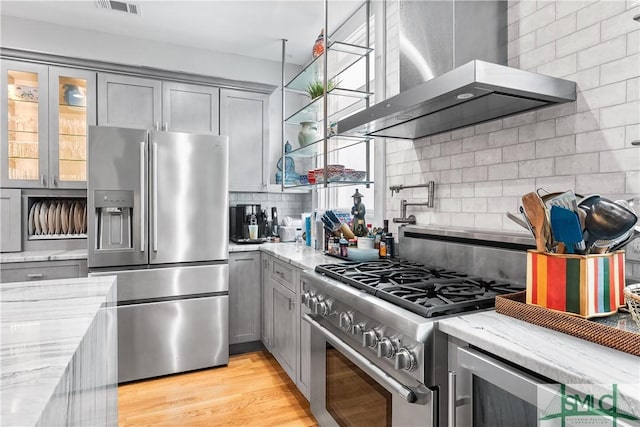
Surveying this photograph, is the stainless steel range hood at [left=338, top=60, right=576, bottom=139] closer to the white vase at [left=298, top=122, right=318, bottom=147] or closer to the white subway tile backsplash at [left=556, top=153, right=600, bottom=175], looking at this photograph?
the white subway tile backsplash at [left=556, top=153, right=600, bottom=175]

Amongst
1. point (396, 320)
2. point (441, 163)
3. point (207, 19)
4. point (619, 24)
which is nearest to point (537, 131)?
point (619, 24)

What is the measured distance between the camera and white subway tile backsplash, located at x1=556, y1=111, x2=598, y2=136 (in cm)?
135

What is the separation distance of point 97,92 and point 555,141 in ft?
10.6

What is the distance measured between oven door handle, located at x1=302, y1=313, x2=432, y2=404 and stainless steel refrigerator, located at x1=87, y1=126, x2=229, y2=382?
4.52 feet

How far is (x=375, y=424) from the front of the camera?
4.73 ft

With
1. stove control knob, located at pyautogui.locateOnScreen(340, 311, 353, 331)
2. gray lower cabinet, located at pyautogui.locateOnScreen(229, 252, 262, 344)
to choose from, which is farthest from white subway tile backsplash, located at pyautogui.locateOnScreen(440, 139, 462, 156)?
gray lower cabinet, located at pyautogui.locateOnScreen(229, 252, 262, 344)

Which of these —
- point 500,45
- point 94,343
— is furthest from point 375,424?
point 500,45

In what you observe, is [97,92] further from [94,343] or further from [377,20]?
[94,343]

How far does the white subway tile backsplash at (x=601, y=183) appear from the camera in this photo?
1.26 meters

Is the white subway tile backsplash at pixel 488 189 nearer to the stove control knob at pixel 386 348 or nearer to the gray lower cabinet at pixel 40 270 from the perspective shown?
the stove control knob at pixel 386 348

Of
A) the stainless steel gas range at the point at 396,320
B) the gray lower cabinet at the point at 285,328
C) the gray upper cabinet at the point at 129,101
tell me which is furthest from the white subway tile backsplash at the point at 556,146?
the gray upper cabinet at the point at 129,101

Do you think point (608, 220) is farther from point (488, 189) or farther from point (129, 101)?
point (129, 101)

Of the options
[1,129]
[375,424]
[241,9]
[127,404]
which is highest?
[241,9]

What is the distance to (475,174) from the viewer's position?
1.84 metres
